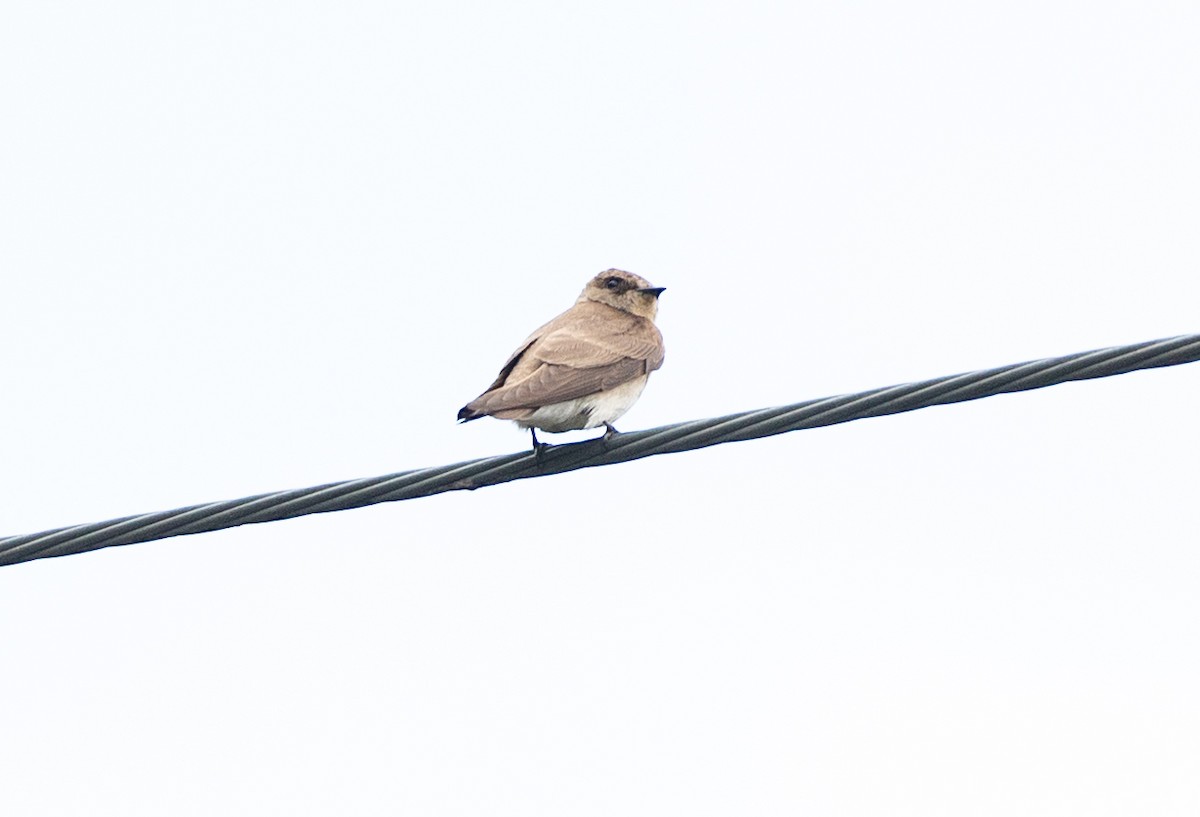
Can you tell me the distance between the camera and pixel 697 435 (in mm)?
8031

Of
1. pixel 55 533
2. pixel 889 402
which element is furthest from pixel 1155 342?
pixel 55 533

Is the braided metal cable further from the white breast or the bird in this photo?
the white breast

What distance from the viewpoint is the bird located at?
10094 millimetres

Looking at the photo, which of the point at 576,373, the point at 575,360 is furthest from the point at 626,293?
the point at 576,373

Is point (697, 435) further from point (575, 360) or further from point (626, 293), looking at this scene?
point (626, 293)

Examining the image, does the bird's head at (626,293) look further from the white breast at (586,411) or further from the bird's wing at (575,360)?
the white breast at (586,411)

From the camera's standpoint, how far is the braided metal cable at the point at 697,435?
24.1 feet

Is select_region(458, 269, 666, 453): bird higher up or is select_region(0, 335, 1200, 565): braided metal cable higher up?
select_region(458, 269, 666, 453): bird

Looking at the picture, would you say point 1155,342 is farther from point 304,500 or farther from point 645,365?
point 645,365

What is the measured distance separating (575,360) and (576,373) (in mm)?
254

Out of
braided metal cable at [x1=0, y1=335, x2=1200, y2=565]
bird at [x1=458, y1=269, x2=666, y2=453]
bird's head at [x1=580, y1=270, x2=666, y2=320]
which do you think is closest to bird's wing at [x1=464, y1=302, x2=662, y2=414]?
bird at [x1=458, y1=269, x2=666, y2=453]

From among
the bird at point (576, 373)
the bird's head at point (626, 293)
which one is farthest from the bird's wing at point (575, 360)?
the bird's head at point (626, 293)

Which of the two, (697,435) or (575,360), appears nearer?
(697,435)

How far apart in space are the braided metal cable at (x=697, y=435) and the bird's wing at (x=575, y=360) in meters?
1.93
